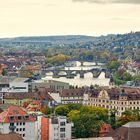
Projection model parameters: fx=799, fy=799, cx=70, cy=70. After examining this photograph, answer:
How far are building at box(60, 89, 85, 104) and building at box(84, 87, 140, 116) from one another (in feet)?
5.78

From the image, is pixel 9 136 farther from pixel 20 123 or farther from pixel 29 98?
pixel 29 98

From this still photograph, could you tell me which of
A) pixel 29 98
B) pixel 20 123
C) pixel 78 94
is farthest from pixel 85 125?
pixel 78 94

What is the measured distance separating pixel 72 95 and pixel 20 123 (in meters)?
24.8

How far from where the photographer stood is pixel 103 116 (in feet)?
169

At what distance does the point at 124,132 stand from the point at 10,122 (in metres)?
7.91

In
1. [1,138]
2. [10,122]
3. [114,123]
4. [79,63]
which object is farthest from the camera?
[79,63]

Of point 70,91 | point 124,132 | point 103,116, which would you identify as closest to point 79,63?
point 70,91

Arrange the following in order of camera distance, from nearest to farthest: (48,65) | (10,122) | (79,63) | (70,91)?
1. (10,122)
2. (70,91)
3. (48,65)
4. (79,63)

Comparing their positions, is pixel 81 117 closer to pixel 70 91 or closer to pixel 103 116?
pixel 103 116

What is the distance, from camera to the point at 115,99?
208 feet

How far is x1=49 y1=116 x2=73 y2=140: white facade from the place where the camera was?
44.4 meters

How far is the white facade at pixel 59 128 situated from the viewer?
4438 centimetres

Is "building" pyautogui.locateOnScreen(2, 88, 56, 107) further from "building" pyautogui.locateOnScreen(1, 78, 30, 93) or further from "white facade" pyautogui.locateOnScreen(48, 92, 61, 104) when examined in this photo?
"building" pyautogui.locateOnScreen(1, 78, 30, 93)

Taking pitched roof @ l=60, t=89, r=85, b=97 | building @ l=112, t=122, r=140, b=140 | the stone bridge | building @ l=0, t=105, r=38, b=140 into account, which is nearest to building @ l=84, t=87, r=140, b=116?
pitched roof @ l=60, t=89, r=85, b=97
